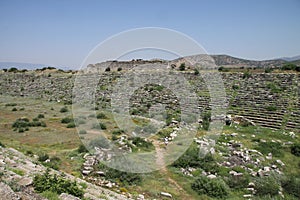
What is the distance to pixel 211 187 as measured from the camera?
377 inches

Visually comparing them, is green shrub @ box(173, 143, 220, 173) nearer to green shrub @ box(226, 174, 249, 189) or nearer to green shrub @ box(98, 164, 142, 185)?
green shrub @ box(226, 174, 249, 189)

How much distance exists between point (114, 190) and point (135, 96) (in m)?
21.5

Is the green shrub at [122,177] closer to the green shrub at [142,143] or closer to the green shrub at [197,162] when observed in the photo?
the green shrub at [197,162]

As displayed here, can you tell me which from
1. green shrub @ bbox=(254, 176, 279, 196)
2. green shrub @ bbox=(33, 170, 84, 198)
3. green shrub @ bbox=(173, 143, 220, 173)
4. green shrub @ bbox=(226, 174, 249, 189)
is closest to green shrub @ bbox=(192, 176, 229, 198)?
green shrub @ bbox=(226, 174, 249, 189)

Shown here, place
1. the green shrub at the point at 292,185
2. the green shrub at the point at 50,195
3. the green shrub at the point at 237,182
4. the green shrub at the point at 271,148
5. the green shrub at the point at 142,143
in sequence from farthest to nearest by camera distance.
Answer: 1. the green shrub at the point at 142,143
2. the green shrub at the point at 271,148
3. the green shrub at the point at 237,182
4. the green shrub at the point at 292,185
5. the green shrub at the point at 50,195

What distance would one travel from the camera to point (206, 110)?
76.9 feet

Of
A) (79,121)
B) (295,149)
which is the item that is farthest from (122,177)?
(79,121)

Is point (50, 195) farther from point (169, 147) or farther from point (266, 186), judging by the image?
point (169, 147)

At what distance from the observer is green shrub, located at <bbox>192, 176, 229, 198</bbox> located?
9.30 metres

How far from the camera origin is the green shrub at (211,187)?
30.5 feet

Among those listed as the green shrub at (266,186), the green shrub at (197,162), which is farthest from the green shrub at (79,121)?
the green shrub at (266,186)

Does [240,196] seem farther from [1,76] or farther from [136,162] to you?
[1,76]

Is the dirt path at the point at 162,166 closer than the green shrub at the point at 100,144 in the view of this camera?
Yes

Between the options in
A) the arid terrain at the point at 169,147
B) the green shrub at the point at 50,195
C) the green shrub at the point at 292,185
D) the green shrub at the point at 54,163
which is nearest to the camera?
the green shrub at the point at 50,195
